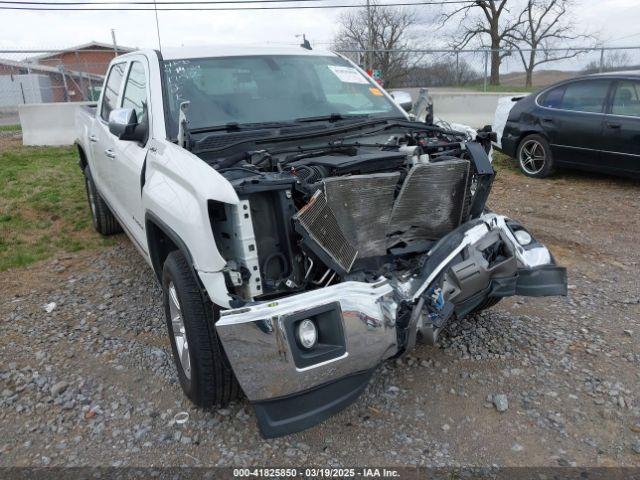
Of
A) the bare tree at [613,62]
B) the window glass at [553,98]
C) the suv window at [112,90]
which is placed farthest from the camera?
the bare tree at [613,62]

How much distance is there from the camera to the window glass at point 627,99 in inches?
276

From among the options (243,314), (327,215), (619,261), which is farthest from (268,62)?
(619,261)

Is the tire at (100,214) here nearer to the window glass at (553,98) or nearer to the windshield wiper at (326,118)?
the windshield wiper at (326,118)

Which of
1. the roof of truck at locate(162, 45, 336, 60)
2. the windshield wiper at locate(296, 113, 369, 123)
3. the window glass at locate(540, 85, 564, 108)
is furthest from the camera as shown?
the window glass at locate(540, 85, 564, 108)

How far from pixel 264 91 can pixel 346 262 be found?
1734mm

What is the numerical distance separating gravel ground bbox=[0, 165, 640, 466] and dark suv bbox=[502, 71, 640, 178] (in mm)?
2960

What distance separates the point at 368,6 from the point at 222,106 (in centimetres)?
2740

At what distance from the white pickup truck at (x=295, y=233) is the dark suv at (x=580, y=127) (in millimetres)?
4434

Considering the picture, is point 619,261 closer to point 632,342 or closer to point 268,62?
point 632,342

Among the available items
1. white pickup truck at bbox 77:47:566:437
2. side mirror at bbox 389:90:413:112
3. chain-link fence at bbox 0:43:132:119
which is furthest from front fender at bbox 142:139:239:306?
chain-link fence at bbox 0:43:132:119

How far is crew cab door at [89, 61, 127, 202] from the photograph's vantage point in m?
4.58

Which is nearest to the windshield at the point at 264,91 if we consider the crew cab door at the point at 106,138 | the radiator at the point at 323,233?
the crew cab door at the point at 106,138

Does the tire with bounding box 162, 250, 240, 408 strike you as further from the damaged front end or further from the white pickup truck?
the damaged front end

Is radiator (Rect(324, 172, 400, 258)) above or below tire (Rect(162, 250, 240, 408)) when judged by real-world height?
above
